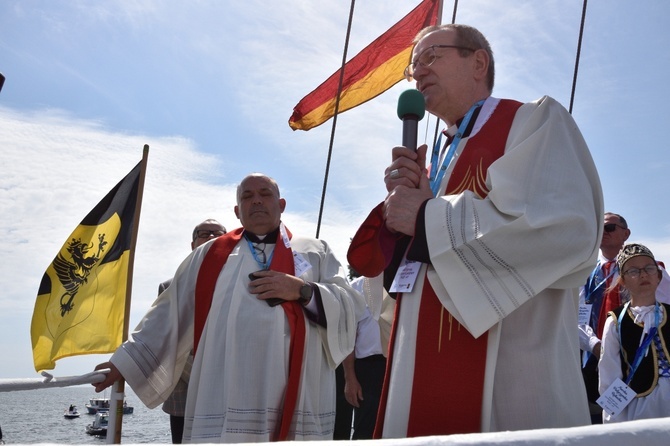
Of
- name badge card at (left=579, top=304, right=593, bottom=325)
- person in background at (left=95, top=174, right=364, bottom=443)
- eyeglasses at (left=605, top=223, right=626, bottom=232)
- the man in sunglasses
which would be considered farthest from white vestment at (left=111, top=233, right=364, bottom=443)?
eyeglasses at (left=605, top=223, right=626, bottom=232)

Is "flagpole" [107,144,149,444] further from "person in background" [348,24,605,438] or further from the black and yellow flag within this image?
"person in background" [348,24,605,438]

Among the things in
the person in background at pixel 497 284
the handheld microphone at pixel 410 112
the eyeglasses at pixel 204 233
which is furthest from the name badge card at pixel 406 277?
the eyeglasses at pixel 204 233

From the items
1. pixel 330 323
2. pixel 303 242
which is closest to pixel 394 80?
pixel 303 242

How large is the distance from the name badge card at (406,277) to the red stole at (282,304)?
160cm

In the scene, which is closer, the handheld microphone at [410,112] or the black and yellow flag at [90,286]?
the handheld microphone at [410,112]

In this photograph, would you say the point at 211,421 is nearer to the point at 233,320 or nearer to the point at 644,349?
the point at 233,320

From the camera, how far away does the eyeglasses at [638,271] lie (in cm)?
455

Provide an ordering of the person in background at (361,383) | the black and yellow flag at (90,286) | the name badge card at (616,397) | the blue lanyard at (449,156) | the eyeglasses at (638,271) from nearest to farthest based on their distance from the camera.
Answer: the blue lanyard at (449,156), the name badge card at (616,397), the eyeglasses at (638,271), the black and yellow flag at (90,286), the person in background at (361,383)

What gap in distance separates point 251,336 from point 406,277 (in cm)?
175

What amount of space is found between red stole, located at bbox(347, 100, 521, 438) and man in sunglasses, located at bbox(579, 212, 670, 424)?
130 inches

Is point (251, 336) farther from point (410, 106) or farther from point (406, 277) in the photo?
point (410, 106)

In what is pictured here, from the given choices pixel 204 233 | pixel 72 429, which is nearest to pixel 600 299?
pixel 204 233

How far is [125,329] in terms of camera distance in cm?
534

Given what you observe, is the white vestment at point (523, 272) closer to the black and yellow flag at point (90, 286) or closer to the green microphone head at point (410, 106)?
the green microphone head at point (410, 106)
